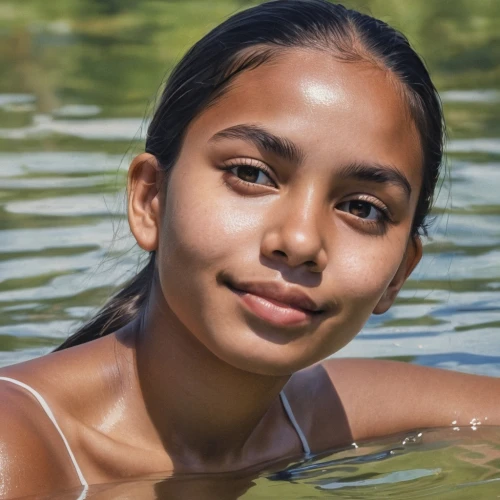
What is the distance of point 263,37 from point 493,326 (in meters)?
2.31

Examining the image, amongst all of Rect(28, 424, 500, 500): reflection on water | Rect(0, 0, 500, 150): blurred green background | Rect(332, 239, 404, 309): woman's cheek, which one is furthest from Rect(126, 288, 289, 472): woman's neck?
Rect(0, 0, 500, 150): blurred green background

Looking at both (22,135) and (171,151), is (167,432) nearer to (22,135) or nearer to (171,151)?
(171,151)

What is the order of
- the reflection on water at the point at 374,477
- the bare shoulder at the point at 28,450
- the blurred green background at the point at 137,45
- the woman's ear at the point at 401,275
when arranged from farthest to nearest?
the blurred green background at the point at 137,45
the woman's ear at the point at 401,275
the reflection on water at the point at 374,477
the bare shoulder at the point at 28,450

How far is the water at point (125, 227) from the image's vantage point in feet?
13.1

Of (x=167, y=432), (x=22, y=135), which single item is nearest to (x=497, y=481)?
(x=167, y=432)

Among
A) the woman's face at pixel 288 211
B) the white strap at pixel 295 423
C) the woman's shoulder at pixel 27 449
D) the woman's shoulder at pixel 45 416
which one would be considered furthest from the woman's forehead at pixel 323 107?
the white strap at pixel 295 423

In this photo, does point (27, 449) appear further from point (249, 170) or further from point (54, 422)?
point (249, 170)

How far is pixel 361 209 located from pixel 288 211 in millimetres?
243

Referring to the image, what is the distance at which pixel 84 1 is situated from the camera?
14.0 metres

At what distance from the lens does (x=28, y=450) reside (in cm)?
318

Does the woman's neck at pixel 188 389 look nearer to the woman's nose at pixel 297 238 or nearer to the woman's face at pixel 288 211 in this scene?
the woman's face at pixel 288 211

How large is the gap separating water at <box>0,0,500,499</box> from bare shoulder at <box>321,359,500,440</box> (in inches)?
3.0

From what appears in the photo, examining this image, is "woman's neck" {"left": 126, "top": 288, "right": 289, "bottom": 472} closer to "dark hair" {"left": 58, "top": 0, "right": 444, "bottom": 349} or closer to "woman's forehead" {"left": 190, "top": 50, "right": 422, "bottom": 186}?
"dark hair" {"left": 58, "top": 0, "right": 444, "bottom": 349}

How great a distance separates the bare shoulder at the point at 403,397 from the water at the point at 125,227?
8 centimetres
